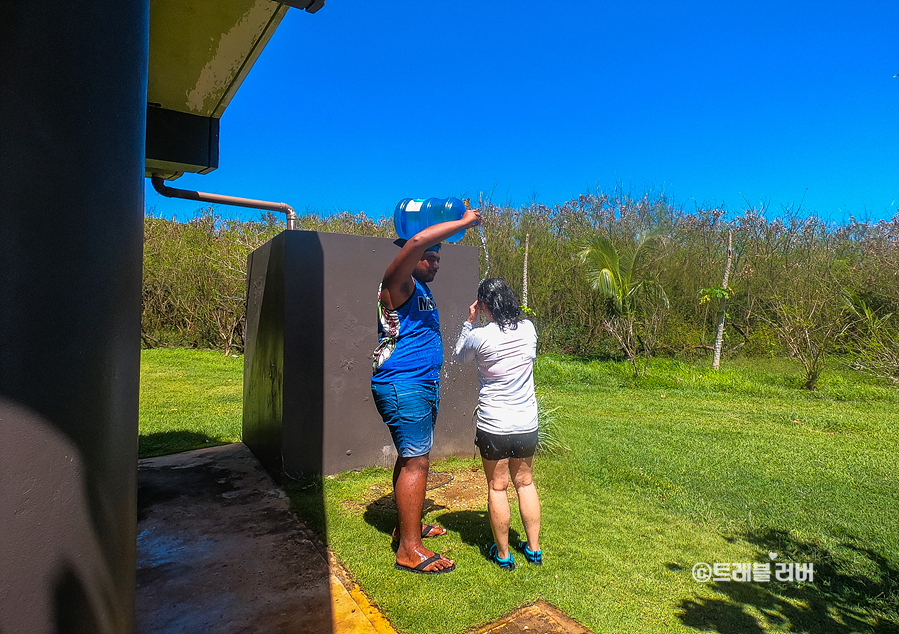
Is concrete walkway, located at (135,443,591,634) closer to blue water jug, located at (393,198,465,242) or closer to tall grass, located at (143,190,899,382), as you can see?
blue water jug, located at (393,198,465,242)

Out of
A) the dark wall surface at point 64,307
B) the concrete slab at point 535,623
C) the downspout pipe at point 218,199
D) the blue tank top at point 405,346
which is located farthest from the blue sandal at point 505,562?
the downspout pipe at point 218,199

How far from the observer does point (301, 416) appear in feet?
13.7

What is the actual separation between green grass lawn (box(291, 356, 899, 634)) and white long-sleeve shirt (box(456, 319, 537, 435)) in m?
0.83

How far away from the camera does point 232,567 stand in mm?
2924

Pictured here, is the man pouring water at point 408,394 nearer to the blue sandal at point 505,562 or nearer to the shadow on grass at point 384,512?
the blue sandal at point 505,562

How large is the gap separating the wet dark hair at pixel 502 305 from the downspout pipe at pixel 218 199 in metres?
4.05

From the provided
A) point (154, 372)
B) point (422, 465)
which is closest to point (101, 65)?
point (422, 465)

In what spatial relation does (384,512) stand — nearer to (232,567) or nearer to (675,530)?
(232,567)

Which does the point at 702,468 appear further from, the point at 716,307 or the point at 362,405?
the point at 716,307

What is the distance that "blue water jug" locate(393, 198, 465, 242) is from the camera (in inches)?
134

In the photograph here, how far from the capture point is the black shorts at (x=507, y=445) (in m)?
2.77

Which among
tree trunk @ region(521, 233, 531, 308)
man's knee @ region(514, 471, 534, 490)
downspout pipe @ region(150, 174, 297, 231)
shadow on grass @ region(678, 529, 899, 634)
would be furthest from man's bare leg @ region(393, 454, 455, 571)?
tree trunk @ region(521, 233, 531, 308)

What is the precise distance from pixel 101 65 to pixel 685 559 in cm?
351

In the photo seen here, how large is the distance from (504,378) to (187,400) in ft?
21.8
